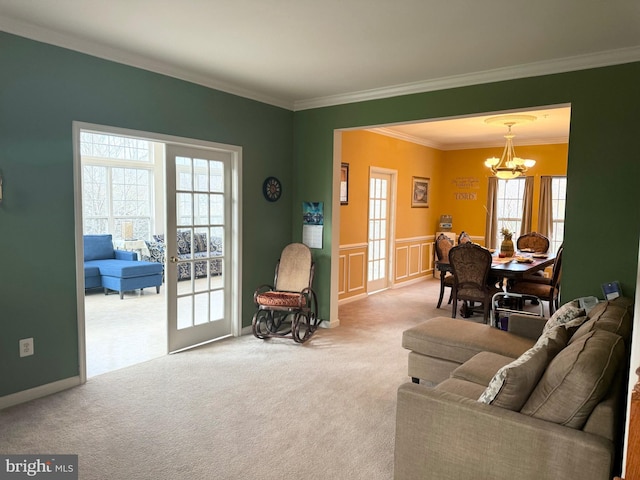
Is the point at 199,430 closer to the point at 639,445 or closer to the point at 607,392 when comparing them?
the point at 607,392

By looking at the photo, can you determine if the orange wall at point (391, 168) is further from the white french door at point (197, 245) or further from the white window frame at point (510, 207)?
the white french door at point (197, 245)

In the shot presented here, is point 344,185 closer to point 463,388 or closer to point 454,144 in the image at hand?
point 454,144

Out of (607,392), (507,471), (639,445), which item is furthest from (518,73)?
(639,445)

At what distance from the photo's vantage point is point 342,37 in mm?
3158

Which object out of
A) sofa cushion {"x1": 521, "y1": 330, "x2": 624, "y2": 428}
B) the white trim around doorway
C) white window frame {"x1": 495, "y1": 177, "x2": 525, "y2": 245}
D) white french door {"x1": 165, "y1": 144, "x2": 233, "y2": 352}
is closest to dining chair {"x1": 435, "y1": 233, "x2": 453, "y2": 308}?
white window frame {"x1": 495, "y1": 177, "x2": 525, "y2": 245}

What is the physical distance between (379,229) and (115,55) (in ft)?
15.9

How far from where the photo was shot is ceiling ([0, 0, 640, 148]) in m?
2.69

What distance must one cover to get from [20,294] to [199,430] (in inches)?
63.0

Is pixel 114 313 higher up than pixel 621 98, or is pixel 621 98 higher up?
pixel 621 98

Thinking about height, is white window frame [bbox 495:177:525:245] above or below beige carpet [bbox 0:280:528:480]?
above

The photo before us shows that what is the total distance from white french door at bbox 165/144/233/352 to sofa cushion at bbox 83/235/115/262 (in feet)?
11.6

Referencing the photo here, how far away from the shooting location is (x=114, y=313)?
5742 millimetres

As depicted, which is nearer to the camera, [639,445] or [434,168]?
[639,445]

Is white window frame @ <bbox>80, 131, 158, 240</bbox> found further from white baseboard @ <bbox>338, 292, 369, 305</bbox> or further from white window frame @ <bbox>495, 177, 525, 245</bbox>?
white window frame @ <bbox>495, 177, 525, 245</bbox>
